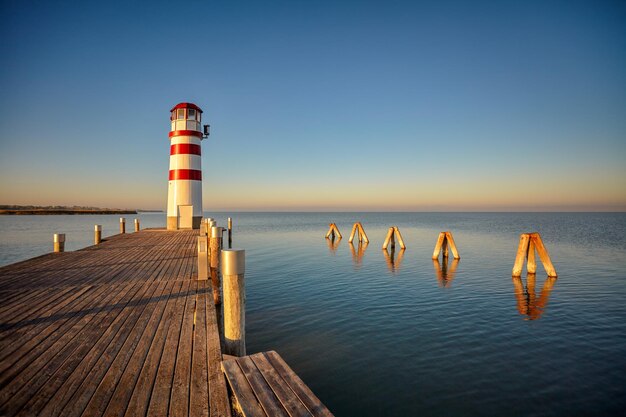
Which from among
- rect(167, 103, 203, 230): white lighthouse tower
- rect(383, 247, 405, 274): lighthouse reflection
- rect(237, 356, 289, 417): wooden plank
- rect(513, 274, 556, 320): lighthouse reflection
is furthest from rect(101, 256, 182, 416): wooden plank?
rect(167, 103, 203, 230): white lighthouse tower

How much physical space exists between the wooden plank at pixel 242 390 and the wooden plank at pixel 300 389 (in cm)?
41

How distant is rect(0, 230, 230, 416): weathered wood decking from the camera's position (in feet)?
10.3

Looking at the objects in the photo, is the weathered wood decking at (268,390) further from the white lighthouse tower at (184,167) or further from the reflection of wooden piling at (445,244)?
the white lighthouse tower at (184,167)

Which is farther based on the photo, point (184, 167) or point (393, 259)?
point (184, 167)

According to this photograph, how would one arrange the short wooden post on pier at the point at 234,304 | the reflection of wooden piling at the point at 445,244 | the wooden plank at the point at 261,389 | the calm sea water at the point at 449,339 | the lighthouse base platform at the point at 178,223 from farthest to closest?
the lighthouse base platform at the point at 178,223 → the reflection of wooden piling at the point at 445,244 → the calm sea water at the point at 449,339 → the short wooden post on pier at the point at 234,304 → the wooden plank at the point at 261,389

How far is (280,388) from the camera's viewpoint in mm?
3270

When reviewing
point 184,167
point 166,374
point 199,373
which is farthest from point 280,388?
point 184,167

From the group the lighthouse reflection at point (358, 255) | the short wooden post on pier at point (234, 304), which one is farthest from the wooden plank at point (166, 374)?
the lighthouse reflection at point (358, 255)

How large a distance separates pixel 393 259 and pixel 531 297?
956 cm

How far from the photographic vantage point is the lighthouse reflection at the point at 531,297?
10.0 meters

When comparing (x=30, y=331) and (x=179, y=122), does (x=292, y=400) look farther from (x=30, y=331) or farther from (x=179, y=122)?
(x=179, y=122)

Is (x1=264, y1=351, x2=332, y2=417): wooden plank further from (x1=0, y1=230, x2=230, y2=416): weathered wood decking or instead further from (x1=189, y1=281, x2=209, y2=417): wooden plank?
(x1=189, y1=281, x2=209, y2=417): wooden plank

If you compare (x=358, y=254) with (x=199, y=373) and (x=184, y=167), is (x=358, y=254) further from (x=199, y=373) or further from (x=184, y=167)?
(x=199, y=373)

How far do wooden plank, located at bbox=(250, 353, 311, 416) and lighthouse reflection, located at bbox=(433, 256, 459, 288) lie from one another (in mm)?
11619
